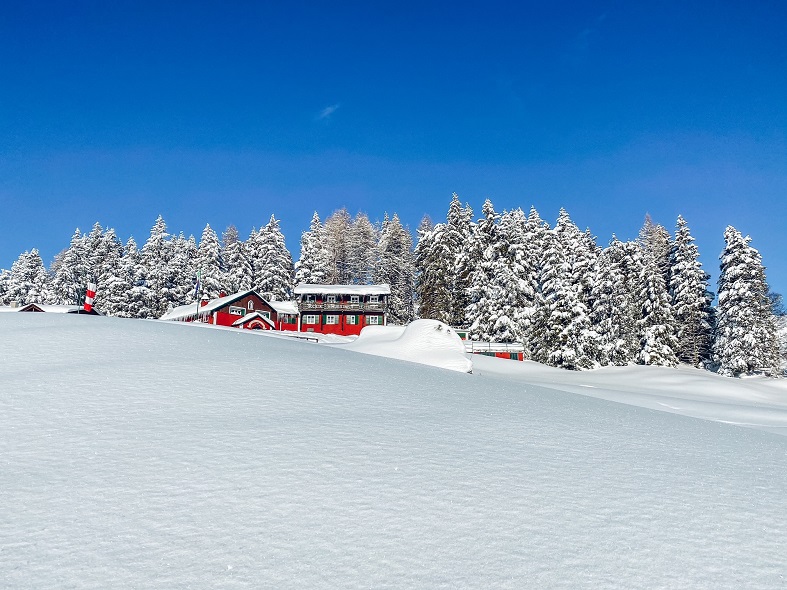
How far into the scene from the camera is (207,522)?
328 centimetres

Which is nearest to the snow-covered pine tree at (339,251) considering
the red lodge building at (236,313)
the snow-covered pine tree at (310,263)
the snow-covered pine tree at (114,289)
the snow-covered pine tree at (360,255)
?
the snow-covered pine tree at (360,255)

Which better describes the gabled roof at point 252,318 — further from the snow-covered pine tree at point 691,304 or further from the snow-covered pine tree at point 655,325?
the snow-covered pine tree at point 691,304

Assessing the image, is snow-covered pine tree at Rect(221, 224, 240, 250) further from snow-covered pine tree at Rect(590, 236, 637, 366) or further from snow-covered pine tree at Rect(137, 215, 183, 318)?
snow-covered pine tree at Rect(590, 236, 637, 366)

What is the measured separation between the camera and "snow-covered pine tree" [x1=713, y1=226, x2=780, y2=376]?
42594mm

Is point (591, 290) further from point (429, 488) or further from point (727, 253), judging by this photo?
point (429, 488)

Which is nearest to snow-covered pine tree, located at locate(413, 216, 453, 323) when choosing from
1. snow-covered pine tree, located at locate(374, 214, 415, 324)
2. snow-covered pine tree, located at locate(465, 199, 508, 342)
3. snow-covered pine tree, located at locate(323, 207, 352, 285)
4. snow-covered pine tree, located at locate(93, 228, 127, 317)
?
snow-covered pine tree, located at locate(465, 199, 508, 342)

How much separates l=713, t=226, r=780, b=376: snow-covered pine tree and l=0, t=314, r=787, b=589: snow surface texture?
42.5 meters

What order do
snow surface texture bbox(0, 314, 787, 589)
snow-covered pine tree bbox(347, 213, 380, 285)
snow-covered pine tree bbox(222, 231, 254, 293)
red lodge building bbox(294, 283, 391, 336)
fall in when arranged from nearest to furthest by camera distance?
1. snow surface texture bbox(0, 314, 787, 589)
2. red lodge building bbox(294, 283, 391, 336)
3. snow-covered pine tree bbox(222, 231, 254, 293)
4. snow-covered pine tree bbox(347, 213, 380, 285)

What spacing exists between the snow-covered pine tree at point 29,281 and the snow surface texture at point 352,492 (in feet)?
256

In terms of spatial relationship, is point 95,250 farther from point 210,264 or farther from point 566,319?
point 566,319

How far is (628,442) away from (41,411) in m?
6.06

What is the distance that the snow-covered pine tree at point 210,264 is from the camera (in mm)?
63875

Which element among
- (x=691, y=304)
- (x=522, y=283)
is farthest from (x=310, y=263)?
(x=691, y=304)

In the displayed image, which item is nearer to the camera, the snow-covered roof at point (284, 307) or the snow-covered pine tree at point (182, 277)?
the snow-covered roof at point (284, 307)
